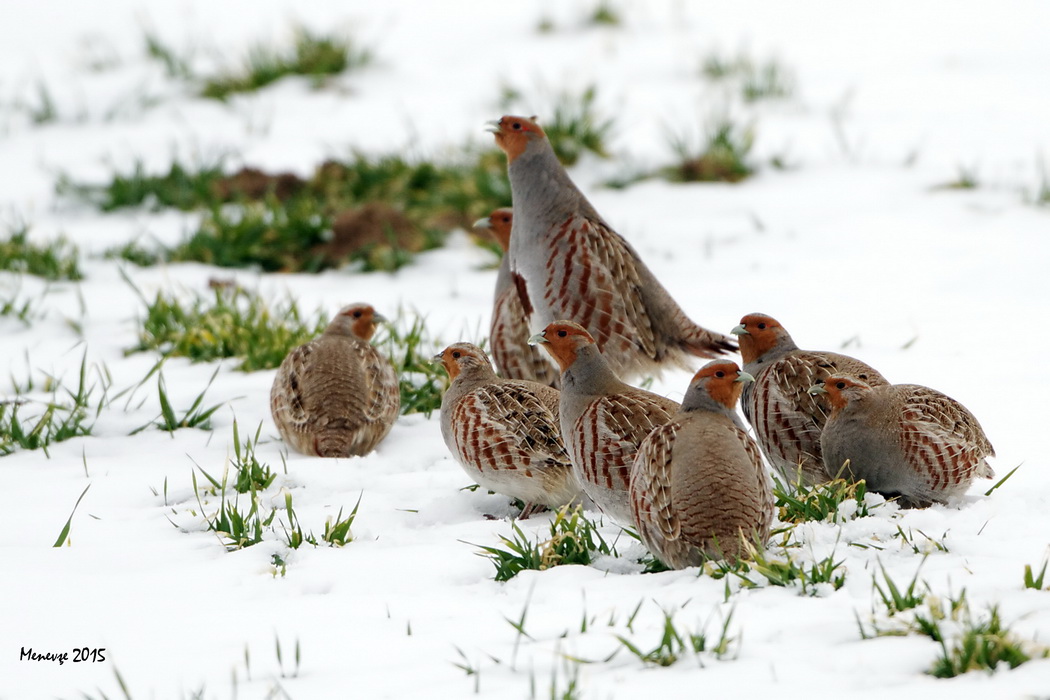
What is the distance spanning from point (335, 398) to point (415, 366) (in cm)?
74

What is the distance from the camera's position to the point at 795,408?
3900mm

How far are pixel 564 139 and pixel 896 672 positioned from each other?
577cm

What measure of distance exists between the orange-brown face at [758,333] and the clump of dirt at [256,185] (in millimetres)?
4286

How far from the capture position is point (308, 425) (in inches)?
176

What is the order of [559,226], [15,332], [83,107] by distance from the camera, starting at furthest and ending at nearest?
[83,107]
[15,332]
[559,226]

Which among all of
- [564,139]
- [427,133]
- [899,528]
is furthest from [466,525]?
[427,133]

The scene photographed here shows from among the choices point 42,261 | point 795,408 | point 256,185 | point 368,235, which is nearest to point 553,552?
point 795,408

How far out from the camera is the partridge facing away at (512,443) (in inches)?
152

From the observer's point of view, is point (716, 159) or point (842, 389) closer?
point (842, 389)

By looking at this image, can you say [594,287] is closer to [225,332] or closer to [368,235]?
[225,332]

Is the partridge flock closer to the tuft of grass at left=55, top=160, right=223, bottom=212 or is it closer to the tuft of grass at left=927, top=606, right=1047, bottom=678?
the tuft of grass at left=927, top=606, right=1047, bottom=678

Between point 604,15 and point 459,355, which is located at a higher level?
point 604,15

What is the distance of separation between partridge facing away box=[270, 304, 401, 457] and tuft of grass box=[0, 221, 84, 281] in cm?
236

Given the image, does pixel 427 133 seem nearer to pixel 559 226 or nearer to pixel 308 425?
pixel 559 226
